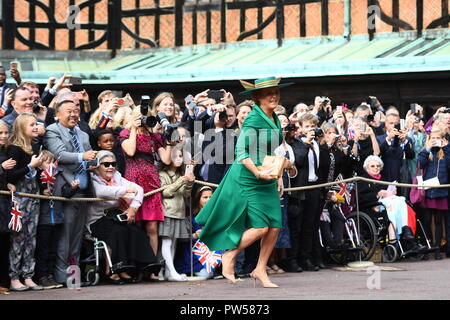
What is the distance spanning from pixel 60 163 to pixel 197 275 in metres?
2.38

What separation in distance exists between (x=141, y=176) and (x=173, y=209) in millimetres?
602

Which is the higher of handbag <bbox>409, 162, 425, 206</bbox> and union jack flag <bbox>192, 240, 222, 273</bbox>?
handbag <bbox>409, 162, 425, 206</bbox>

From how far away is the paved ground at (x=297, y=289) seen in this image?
40.2 ft

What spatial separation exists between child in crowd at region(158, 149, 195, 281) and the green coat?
160cm

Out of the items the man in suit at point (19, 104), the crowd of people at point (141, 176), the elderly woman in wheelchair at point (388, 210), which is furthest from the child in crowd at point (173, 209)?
the elderly woman in wheelchair at point (388, 210)

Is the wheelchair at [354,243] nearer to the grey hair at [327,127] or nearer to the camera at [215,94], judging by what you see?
the grey hair at [327,127]

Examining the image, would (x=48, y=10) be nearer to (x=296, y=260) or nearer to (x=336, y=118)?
(x=336, y=118)

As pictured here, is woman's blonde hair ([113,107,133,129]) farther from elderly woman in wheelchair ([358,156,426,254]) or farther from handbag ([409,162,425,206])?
handbag ([409,162,425,206])

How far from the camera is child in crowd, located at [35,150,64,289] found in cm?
1349

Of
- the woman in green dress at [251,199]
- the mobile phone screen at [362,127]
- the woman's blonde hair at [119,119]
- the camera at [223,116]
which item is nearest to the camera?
the woman in green dress at [251,199]

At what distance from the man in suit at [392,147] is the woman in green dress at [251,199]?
5438 mm

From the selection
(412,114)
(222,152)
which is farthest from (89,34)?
(222,152)

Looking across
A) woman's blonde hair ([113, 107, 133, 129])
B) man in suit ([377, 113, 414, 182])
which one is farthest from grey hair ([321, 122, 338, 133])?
woman's blonde hair ([113, 107, 133, 129])

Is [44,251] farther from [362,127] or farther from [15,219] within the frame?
[362,127]
